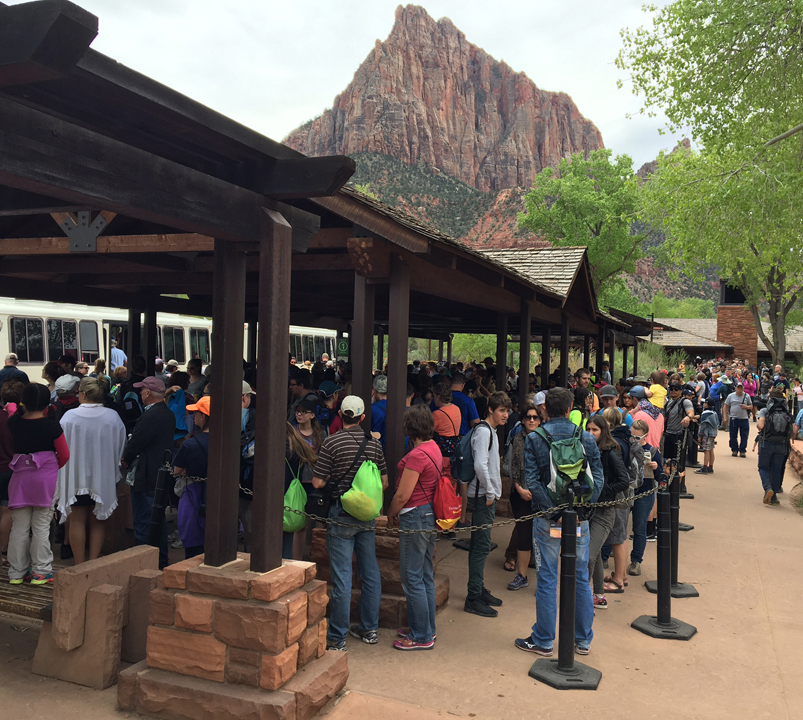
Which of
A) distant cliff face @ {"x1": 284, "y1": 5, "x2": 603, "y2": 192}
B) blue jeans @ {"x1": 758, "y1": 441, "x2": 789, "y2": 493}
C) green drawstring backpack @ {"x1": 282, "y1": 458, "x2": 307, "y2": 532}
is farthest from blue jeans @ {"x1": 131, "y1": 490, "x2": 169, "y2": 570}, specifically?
distant cliff face @ {"x1": 284, "y1": 5, "x2": 603, "y2": 192}

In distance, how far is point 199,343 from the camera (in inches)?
853

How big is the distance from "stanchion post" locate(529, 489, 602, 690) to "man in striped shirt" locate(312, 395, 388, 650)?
1269 mm

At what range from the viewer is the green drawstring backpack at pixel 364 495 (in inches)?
171

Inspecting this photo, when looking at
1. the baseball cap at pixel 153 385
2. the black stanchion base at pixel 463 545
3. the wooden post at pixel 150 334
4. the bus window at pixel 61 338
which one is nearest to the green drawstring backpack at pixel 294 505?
the baseball cap at pixel 153 385

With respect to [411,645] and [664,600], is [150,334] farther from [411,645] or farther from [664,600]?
[664,600]

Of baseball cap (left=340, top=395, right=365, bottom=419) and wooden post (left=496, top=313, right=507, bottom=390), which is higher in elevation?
wooden post (left=496, top=313, right=507, bottom=390)

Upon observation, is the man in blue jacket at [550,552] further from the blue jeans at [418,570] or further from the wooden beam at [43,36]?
the wooden beam at [43,36]

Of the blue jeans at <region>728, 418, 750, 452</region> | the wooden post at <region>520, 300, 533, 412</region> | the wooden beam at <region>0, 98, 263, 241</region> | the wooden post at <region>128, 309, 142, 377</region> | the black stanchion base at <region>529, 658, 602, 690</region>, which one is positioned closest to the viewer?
the wooden beam at <region>0, 98, 263, 241</region>

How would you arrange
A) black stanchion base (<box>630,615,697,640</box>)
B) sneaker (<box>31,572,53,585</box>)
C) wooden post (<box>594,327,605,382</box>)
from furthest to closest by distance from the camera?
wooden post (<box>594,327,605,382</box>), black stanchion base (<box>630,615,697,640</box>), sneaker (<box>31,572,53,585</box>)

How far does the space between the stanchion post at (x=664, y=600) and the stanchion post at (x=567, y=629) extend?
1.02 metres

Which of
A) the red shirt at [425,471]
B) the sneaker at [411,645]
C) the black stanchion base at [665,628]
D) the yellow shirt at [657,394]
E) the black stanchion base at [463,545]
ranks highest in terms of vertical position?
the yellow shirt at [657,394]

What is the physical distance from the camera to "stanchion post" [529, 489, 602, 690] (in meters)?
4.12

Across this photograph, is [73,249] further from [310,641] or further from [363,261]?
[310,641]

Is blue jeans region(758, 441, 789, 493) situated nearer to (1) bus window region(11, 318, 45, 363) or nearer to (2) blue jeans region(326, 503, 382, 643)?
(2) blue jeans region(326, 503, 382, 643)
